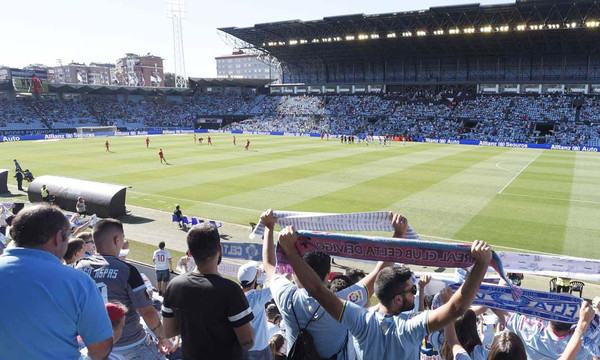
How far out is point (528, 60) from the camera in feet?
220

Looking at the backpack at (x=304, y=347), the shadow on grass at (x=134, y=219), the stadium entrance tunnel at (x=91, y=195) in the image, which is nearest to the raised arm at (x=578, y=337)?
the backpack at (x=304, y=347)

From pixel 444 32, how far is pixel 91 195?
57.7 m

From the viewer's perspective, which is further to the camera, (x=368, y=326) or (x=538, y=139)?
(x=538, y=139)

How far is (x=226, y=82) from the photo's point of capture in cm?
9556

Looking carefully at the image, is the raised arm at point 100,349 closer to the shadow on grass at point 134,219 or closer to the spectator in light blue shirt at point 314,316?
the spectator in light blue shirt at point 314,316

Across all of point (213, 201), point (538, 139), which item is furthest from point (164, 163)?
point (538, 139)

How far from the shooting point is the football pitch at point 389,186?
1798 centimetres

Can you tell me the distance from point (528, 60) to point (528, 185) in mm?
51063

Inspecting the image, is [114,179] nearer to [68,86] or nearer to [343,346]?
[343,346]

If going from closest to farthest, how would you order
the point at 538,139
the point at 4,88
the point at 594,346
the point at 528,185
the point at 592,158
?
the point at 594,346
the point at 528,185
the point at 592,158
the point at 538,139
the point at 4,88

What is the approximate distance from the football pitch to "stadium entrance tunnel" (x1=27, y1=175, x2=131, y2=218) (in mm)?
2325

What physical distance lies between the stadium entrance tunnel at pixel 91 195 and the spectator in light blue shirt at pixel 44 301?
17.4 meters

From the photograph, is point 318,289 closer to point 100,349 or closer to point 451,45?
point 100,349

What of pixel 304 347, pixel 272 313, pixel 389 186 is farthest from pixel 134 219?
pixel 304 347
